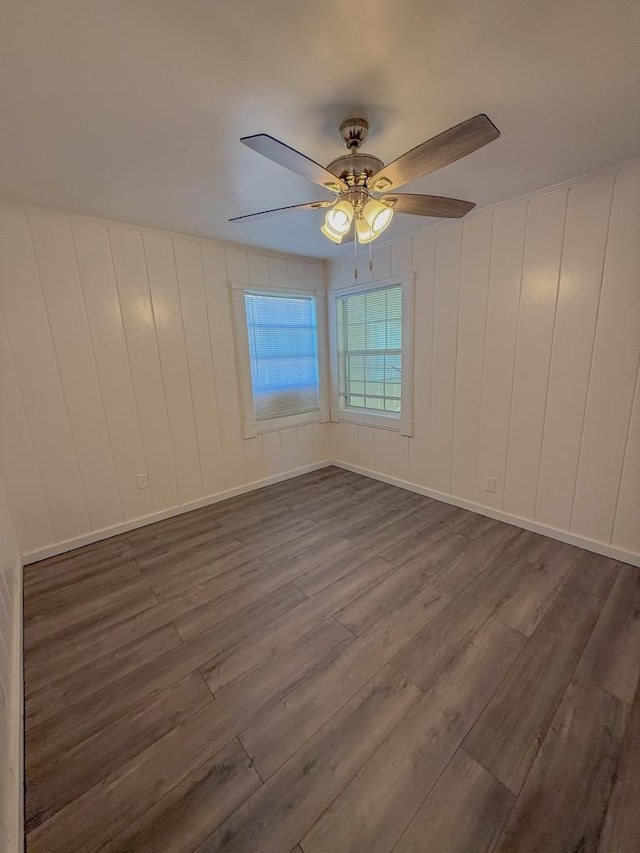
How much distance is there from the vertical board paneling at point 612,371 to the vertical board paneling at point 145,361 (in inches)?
124

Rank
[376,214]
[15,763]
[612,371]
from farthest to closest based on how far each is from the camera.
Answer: [612,371], [376,214], [15,763]

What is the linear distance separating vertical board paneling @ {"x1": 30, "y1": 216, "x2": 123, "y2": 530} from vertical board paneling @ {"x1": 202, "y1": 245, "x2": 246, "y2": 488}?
95cm

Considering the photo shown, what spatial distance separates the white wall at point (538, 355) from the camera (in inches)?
79.1

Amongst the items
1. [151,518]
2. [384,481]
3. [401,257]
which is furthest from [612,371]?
[151,518]

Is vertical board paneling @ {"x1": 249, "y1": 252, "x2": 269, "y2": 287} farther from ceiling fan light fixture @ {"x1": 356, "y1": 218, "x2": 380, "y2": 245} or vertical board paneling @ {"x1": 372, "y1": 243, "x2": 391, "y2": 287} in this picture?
ceiling fan light fixture @ {"x1": 356, "y1": 218, "x2": 380, "y2": 245}

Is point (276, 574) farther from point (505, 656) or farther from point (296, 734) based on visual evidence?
point (505, 656)

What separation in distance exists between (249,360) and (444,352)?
1815mm

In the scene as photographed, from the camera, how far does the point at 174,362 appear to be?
2850 millimetres

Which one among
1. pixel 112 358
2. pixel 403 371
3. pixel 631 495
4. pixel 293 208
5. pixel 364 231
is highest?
pixel 293 208

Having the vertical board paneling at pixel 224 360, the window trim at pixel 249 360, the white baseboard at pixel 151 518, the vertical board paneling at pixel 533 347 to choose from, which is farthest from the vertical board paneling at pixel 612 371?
the vertical board paneling at pixel 224 360

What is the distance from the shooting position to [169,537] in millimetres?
2670

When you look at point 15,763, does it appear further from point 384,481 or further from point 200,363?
point 384,481

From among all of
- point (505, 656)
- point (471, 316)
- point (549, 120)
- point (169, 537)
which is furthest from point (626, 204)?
point (169, 537)

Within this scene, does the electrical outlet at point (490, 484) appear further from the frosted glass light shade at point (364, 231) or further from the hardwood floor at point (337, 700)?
the frosted glass light shade at point (364, 231)
